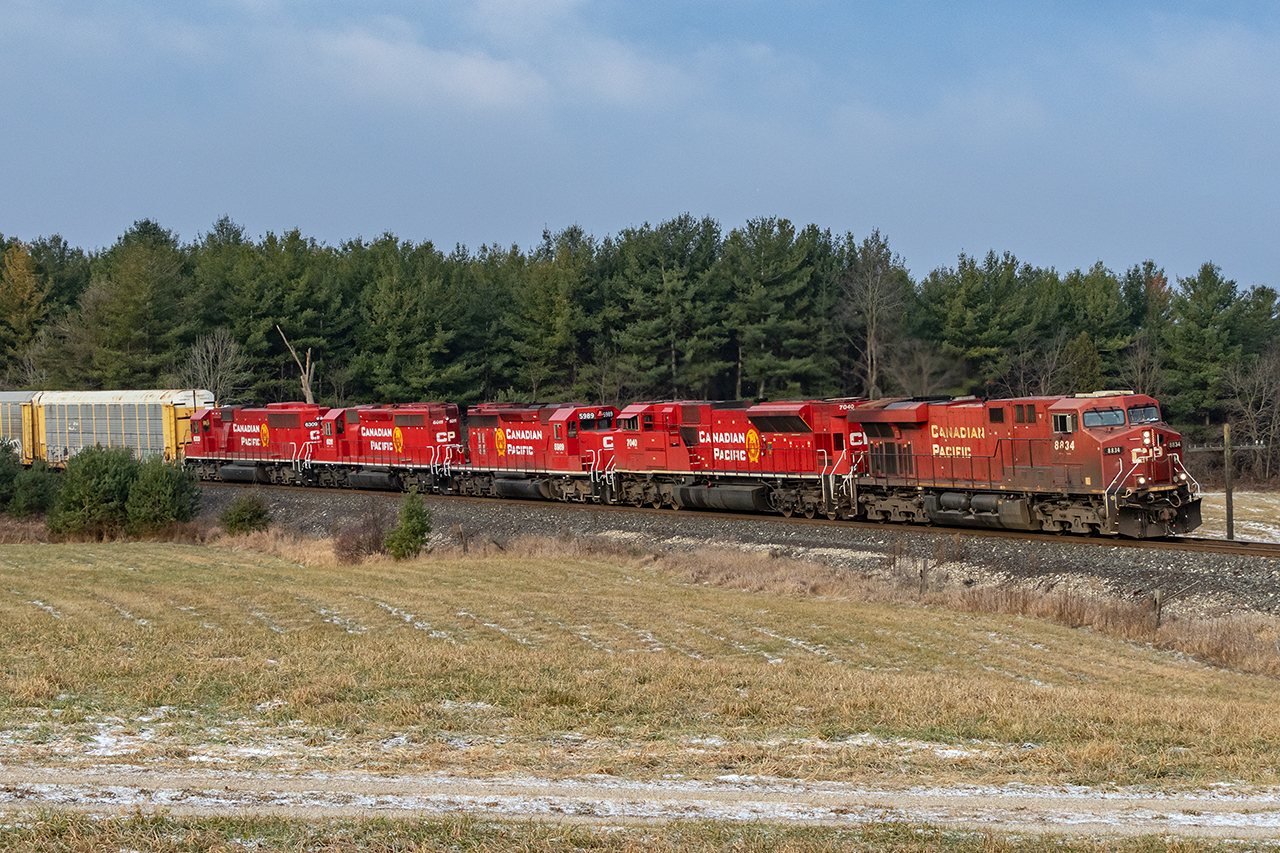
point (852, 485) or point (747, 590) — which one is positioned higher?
point (852, 485)

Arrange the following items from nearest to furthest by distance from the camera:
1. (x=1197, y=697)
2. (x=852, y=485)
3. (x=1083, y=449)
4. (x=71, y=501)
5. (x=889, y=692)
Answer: (x=889, y=692) → (x=1197, y=697) → (x=1083, y=449) → (x=852, y=485) → (x=71, y=501)

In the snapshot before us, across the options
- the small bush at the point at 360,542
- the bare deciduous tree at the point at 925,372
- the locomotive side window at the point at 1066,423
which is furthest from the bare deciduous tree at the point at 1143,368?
the small bush at the point at 360,542

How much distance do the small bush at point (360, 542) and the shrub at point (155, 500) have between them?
7.51 metres

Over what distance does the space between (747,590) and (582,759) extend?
14.8 meters

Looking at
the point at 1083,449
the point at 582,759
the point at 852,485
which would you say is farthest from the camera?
the point at 852,485

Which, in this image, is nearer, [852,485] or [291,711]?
[291,711]

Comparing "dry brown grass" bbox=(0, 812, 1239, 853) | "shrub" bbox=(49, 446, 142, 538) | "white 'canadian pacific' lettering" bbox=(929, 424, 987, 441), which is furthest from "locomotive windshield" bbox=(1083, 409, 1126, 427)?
"shrub" bbox=(49, 446, 142, 538)

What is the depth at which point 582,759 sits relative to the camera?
9.98 m

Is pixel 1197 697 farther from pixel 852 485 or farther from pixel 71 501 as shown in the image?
pixel 71 501

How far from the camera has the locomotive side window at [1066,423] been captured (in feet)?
86.6

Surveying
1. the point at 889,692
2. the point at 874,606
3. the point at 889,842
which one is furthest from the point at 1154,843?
the point at 874,606

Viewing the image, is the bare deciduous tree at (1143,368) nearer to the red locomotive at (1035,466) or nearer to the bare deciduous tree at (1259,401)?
the bare deciduous tree at (1259,401)

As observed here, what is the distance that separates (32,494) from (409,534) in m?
19.9

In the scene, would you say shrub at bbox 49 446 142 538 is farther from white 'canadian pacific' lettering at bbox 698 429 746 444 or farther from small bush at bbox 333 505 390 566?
white 'canadian pacific' lettering at bbox 698 429 746 444
